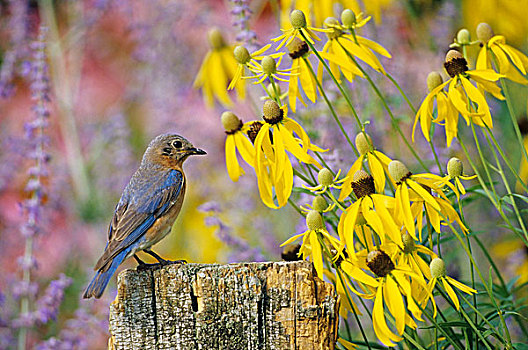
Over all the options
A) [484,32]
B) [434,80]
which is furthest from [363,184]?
[484,32]

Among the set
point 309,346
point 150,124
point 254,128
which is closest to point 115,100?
point 150,124

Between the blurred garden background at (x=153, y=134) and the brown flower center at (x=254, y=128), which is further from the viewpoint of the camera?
the blurred garden background at (x=153, y=134)

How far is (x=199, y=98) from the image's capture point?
158 inches

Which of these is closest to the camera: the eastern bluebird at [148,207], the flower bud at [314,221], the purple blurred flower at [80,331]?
the flower bud at [314,221]

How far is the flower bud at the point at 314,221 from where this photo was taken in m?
1.22

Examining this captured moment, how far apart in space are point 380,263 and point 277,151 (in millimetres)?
298

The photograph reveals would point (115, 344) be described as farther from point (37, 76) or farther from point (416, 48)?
point (416, 48)

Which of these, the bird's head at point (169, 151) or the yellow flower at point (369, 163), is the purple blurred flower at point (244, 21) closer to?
the bird's head at point (169, 151)

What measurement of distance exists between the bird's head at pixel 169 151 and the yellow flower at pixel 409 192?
63cm

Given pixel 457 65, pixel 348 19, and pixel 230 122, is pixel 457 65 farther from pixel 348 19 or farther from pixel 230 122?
pixel 230 122

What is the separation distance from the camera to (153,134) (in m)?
3.80

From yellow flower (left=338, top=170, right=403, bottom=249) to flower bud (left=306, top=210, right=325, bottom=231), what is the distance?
4 cm

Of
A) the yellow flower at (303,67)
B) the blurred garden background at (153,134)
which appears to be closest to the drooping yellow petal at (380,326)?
the yellow flower at (303,67)

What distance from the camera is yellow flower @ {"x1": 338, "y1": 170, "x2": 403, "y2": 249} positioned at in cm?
117
